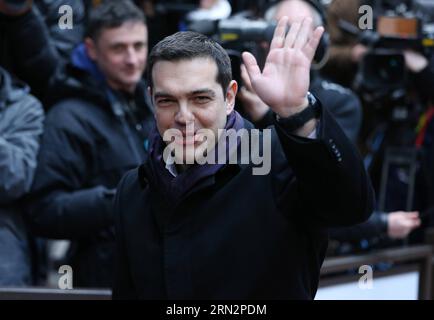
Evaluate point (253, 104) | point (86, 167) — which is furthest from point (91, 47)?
point (253, 104)

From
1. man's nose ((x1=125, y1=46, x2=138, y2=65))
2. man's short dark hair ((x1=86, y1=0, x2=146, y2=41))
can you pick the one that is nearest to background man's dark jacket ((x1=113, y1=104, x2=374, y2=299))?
man's nose ((x1=125, y1=46, x2=138, y2=65))

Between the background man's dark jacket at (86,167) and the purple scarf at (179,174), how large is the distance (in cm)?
126

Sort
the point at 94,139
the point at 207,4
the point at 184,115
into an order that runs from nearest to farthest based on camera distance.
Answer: the point at 184,115 → the point at 94,139 → the point at 207,4

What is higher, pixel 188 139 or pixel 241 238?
pixel 188 139

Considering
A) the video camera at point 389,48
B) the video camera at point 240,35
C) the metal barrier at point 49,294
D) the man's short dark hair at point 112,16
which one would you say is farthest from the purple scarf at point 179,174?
the video camera at point 389,48

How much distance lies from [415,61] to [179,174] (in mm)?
2638

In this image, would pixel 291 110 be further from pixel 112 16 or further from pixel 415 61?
pixel 415 61

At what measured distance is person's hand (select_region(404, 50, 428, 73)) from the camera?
438 centimetres

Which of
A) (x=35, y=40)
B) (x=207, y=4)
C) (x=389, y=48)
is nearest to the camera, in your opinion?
(x=35, y=40)

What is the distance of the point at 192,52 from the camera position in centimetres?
202

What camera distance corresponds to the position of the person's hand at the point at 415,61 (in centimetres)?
438

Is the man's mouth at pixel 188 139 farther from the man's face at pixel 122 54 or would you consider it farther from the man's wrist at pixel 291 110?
the man's face at pixel 122 54
